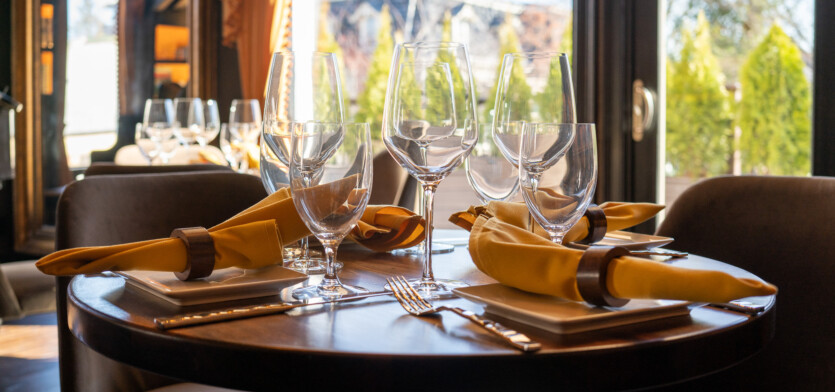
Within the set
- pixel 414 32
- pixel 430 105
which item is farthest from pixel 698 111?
pixel 414 32

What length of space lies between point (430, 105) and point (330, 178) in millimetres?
149

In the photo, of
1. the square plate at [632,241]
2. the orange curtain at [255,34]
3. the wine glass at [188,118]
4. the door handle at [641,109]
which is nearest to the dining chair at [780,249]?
the square plate at [632,241]

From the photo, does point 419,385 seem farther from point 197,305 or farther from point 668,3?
point 668,3

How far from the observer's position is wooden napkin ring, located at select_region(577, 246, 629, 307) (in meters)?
0.73

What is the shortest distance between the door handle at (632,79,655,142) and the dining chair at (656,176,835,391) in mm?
1925

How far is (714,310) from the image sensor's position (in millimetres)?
803

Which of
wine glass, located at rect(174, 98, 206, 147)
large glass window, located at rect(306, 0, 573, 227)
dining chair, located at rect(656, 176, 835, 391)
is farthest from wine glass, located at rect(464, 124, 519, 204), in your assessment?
large glass window, located at rect(306, 0, 573, 227)

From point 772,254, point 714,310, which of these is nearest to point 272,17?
point 772,254

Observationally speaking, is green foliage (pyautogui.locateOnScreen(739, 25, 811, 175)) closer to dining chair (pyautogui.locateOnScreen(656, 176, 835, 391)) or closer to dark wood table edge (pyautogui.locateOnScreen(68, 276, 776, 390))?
dining chair (pyautogui.locateOnScreen(656, 176, 835, 391))

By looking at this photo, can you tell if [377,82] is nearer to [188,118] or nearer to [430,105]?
[188,118]

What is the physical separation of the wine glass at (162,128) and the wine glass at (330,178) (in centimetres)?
272

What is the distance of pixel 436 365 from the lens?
2.08ft

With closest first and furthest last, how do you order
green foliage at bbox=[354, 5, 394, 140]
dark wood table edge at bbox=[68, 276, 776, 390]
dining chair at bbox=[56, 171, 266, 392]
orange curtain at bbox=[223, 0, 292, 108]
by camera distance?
dark wood table edge at bbox=[68, 276, 776, 390] → dining chair at bbox=[56, 171, 266, 392] → orange curtain at bbox=[223, 0, 292, 108] → green foliage at bbox=[354, 5, 394, 140]

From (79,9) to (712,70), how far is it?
4.58 meters
